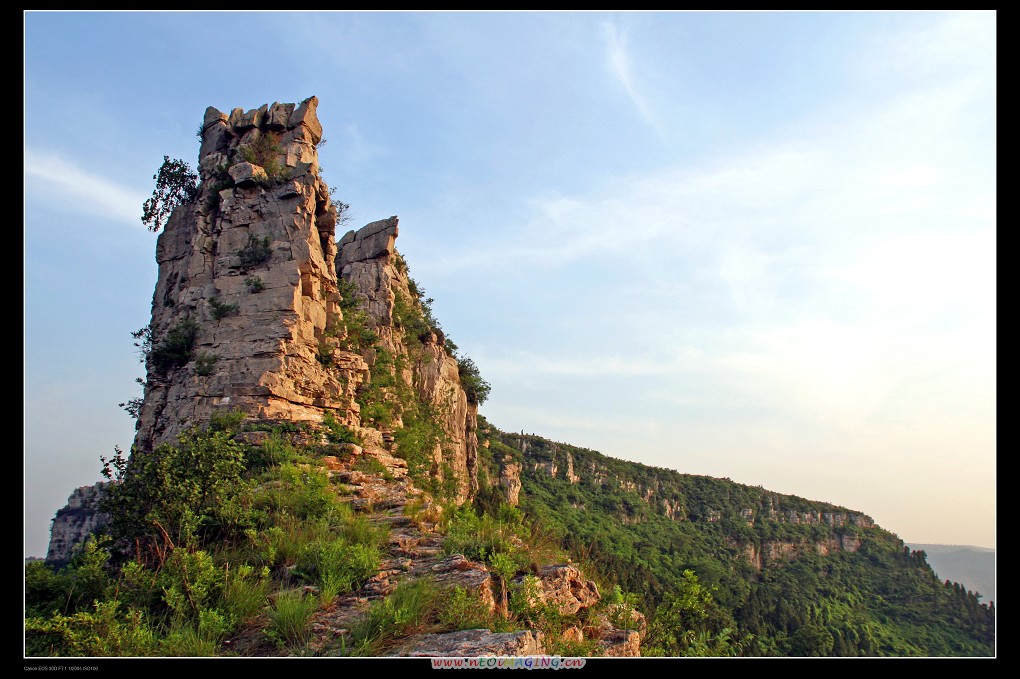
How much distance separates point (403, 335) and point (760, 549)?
344 ft

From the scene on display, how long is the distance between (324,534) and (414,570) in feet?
5.35

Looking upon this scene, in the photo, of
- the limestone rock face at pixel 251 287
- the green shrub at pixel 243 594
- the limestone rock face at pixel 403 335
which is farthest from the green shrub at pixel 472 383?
the green shrub at pixel 243 594

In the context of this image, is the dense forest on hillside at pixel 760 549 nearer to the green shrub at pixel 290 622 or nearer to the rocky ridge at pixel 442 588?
the rocky ridge at pixel 442 588

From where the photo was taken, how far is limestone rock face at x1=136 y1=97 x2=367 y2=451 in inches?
603

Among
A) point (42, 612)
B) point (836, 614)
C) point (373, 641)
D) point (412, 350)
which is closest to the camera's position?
point (373, 641)

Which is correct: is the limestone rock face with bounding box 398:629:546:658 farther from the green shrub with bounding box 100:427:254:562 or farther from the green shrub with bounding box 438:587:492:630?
the green shrub with bounding box 100:427:254:562

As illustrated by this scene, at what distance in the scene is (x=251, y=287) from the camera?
16.8 meters

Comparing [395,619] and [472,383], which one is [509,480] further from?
[395,619]

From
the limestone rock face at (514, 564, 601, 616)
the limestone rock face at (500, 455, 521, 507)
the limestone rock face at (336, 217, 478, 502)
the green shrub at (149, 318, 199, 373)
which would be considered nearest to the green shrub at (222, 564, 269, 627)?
the limestone rock face at (514, 564, 601, 616)

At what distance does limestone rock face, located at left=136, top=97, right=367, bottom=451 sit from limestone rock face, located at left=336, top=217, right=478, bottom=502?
14.1 ft

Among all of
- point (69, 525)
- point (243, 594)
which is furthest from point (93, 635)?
point (69, 525)
